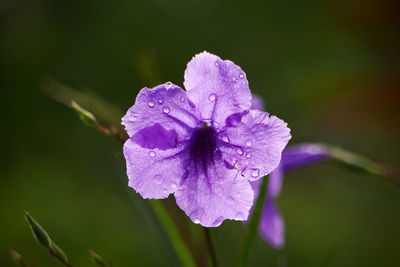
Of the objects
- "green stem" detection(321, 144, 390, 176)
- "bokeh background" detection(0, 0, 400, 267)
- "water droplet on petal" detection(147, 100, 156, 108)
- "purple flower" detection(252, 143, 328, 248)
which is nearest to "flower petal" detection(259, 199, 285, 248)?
"purple flower" detection(252, 143, 328, 248)

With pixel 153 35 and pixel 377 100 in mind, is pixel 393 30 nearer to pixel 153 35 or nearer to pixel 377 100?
pixel 377 100

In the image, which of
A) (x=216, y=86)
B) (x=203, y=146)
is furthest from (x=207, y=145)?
(x=216, y=86)

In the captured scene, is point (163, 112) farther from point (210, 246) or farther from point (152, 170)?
point (210, 246)

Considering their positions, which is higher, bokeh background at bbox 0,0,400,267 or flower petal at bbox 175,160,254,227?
flower petal at bbox 175,160,254,227

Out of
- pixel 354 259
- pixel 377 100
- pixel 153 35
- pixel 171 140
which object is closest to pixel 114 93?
pixel 153 35

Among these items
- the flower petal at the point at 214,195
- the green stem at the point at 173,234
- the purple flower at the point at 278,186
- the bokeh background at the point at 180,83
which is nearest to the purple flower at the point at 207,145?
the flower petal at the point at 214,195

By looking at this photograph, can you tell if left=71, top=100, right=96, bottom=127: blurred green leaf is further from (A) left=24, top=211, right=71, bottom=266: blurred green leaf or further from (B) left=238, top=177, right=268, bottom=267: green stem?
(B) left=238, top=177, right=268, bottom=267: green stem
